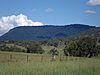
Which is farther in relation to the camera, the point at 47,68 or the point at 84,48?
the point at 84,48

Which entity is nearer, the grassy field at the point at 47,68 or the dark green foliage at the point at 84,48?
the grassy field at the point at 47,68

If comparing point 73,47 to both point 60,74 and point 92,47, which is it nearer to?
point 92,47

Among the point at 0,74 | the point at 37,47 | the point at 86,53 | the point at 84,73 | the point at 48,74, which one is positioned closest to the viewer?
the point at 0,74

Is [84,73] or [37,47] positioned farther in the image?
[37,47]

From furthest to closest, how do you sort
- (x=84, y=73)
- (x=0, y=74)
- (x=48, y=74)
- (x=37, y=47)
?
(x=37, y=47), (x=84, y=73), (x=48, y=74), (x=0, y=74)

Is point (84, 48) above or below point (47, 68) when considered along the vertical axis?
below

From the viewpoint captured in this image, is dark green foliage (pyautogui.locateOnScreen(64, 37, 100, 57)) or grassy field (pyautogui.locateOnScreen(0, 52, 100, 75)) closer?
grassy field (pyautogui.locateOnScreen(0, 52, 100, 75))

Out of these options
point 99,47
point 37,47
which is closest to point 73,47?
point 99,47

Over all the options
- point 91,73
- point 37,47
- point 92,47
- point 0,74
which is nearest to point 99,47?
point 92,47

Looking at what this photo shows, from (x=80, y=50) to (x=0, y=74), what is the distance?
275 ft

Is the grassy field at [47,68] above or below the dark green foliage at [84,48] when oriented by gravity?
above

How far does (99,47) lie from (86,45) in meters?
6.72

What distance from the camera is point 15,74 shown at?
69.9ft

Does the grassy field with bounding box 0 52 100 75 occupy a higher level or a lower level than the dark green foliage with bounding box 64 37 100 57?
higher
